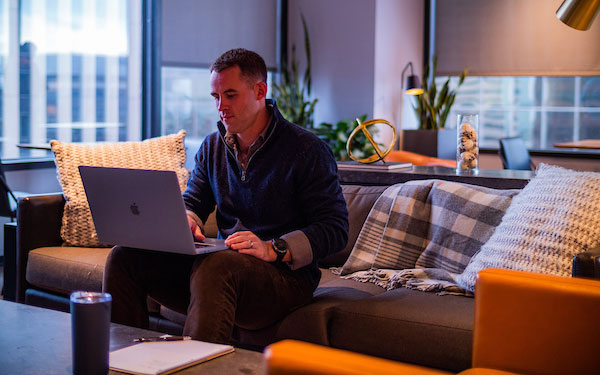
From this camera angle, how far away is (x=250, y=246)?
2.00 meters

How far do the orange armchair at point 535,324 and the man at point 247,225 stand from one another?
2.25ft

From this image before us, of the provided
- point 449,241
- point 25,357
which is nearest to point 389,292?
point 449,241

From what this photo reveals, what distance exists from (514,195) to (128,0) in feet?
13.1

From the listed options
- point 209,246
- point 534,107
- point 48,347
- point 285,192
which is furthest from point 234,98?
point 534,107

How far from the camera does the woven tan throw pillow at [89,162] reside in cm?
293

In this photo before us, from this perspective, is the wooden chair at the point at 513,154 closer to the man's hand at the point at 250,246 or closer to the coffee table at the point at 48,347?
the man's hand at the point at 250,246

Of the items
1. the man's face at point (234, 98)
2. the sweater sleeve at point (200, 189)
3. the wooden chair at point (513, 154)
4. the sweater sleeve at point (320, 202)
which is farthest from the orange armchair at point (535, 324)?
the wooden chair at point (513, 154)

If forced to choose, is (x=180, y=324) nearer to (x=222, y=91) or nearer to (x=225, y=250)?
(x=225, y=250)

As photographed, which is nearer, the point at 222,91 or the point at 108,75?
the point at 222,91

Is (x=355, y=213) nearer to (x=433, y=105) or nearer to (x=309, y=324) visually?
(x=309, y=324)

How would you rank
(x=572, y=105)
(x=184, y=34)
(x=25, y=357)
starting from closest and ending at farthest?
(x=25, y=357)
(x=184, y=34)
(x=572, y=105)

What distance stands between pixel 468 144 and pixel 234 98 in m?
1.18

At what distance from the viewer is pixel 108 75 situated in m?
5.41

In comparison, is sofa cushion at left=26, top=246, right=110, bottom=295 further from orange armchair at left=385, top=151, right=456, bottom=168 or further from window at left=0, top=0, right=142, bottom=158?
window at left=0, top=0, right=142, bottom=158
